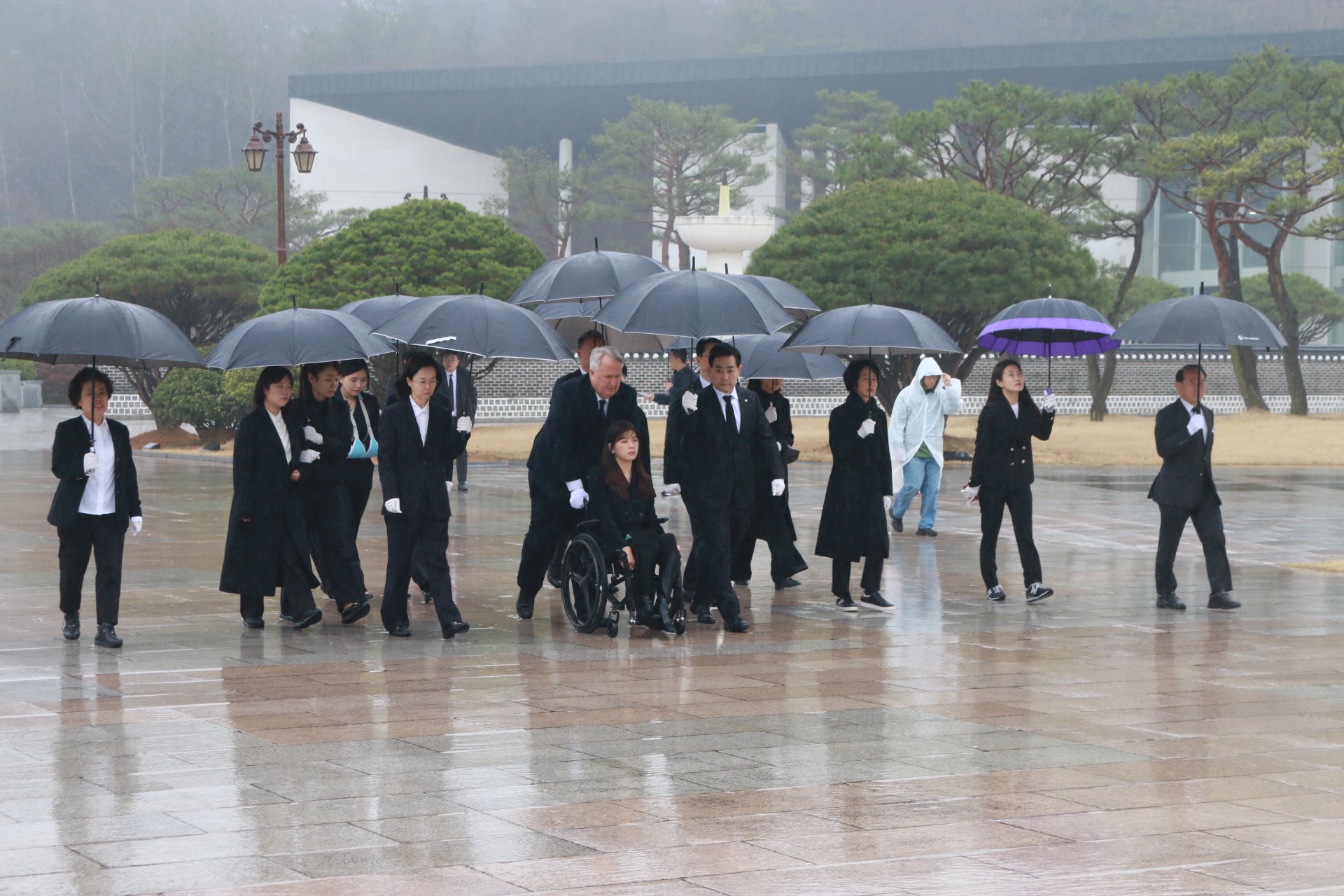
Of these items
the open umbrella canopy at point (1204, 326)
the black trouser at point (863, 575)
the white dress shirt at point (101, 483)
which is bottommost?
the black trouser at point (863, 575)

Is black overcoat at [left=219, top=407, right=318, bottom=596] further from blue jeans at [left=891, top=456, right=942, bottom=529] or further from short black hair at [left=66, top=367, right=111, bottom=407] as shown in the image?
blue jeans at [left=891, top=456, right=942, bottom=529]

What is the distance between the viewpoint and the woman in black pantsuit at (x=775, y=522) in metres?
9.88

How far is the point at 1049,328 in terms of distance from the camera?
11680 millimetres

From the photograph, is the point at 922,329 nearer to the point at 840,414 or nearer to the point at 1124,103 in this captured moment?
the point at 840,414

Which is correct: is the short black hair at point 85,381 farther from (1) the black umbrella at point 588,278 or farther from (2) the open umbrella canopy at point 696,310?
(1) the black umbrella at point 588,278

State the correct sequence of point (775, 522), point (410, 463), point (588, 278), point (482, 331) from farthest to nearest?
point (588, 278)
point (775, 522)
point (482, 331)
point (410, 463)

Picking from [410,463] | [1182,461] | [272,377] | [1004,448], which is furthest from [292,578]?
[1182,461]

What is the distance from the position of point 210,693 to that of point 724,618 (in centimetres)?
299

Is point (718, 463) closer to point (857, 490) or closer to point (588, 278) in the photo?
point (857, 490)

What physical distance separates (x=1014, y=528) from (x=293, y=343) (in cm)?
458

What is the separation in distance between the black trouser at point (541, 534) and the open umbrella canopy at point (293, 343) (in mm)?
1288

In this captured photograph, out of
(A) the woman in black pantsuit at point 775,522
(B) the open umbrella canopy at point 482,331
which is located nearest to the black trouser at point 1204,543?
(A) the woman in black pantsuit at point 775,522

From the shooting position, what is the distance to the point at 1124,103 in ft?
112

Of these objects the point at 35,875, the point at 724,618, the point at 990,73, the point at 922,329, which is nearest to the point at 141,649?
the point at 724,618
